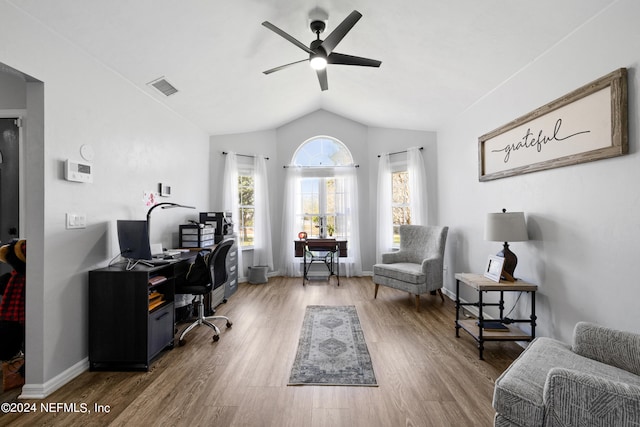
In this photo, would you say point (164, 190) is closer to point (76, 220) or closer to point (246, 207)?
point (76, 220)

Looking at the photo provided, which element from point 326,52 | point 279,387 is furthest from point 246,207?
point 279,387

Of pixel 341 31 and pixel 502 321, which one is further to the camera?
pixel 502 321

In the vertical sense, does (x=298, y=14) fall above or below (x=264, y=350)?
above

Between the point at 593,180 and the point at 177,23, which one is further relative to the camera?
the point at 177,23

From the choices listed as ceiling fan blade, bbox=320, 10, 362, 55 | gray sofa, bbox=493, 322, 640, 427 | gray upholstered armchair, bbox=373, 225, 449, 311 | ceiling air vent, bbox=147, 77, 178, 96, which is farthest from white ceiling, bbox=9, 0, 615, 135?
gray sofa, bbox=493, 322, 640, 427

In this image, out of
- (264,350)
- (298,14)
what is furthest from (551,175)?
(264,350)

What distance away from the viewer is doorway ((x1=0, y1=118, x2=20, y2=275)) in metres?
2.48

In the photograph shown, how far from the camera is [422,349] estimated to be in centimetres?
250

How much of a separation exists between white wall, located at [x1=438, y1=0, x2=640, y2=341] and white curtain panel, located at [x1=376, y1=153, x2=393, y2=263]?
6.42 feet

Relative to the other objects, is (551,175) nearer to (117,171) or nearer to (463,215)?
(463,215)

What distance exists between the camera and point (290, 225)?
5.17m

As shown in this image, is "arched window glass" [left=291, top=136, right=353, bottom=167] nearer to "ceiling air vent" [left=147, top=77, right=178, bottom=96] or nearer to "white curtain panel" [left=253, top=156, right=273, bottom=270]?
"white curtain panel" [left=253, top=156, right=273, bottom=270]

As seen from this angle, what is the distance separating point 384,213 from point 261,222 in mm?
2216

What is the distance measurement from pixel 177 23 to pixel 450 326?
386 centimetres
